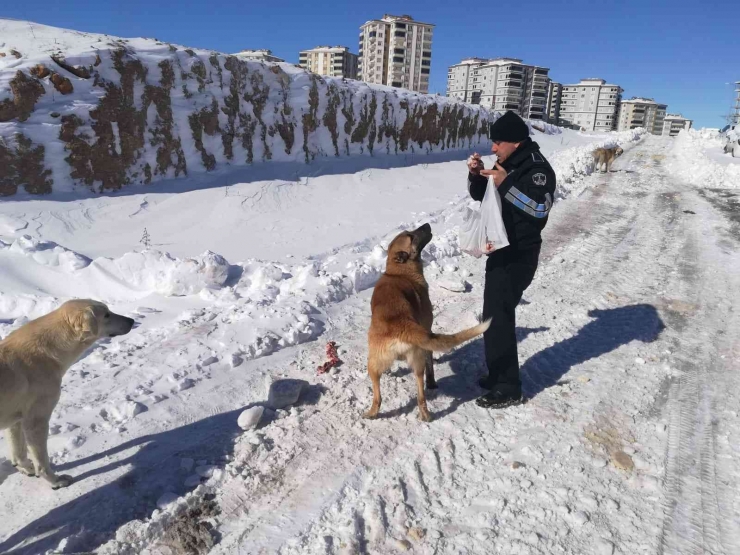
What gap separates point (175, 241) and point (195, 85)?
A: 13.2 feet

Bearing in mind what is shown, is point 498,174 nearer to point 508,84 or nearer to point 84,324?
point 84,324

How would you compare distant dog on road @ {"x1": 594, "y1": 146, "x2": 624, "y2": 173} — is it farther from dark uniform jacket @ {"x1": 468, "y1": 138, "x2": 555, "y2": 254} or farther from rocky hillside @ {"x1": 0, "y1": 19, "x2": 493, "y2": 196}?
dark uniform jacket @ {"x1": 468, "y1": 138, "x2": 555, "y2": 254}

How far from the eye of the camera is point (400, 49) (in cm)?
7506

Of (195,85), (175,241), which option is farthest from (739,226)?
(195,85)

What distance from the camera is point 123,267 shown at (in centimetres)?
561

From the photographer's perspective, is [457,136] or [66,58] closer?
[66,58]

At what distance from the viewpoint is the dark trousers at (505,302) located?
345 cm

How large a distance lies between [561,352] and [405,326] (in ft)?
7.20

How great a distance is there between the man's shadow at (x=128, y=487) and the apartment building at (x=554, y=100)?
117855 mm

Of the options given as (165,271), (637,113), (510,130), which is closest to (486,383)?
(510,130)

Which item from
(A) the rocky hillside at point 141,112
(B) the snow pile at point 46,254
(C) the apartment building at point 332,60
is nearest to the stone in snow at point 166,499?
(B) the snow pile at point 46,254

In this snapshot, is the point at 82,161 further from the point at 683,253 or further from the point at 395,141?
the point at 683,253

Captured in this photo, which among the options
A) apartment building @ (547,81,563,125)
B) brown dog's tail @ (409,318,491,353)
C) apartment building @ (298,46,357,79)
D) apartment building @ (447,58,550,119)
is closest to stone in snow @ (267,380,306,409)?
brown dog's tail @ (409,318,491,353)

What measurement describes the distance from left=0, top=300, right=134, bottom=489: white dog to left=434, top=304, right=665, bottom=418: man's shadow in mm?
2615
